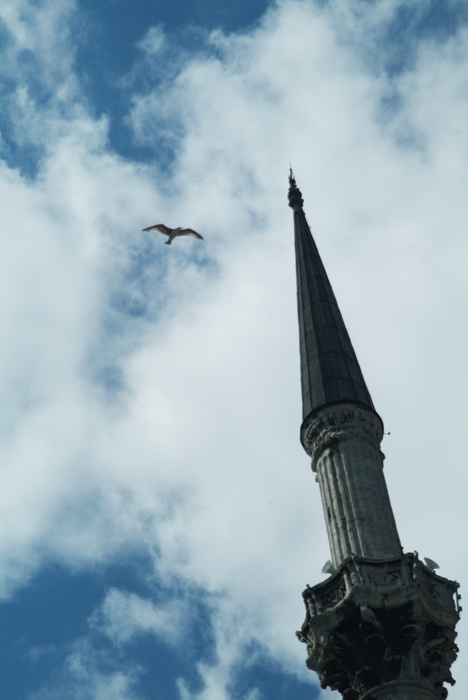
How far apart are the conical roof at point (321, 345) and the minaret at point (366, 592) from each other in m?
0.51

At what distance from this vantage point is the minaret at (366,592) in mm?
21344

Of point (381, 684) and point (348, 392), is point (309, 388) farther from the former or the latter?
point (381, 684)

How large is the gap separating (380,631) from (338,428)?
22.6ft

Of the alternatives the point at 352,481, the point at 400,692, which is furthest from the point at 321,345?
the point at 400,692

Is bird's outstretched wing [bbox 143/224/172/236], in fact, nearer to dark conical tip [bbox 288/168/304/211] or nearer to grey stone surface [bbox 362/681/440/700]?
dark conical tip [bbox 288/168/304/211]

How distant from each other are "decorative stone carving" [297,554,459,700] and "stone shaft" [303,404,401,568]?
0.90 meters

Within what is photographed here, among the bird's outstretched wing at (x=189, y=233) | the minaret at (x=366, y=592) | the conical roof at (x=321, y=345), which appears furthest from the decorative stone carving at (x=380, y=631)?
the bird's outstretched wing at (x=189, y=233)

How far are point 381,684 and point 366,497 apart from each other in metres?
5.25

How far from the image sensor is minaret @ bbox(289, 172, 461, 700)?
21.3 m

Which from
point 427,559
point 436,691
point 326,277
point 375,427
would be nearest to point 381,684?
point 436,691

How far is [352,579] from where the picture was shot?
22250 millimetres

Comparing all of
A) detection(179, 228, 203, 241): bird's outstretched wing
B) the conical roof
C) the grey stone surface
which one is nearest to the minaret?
the grey stone surface

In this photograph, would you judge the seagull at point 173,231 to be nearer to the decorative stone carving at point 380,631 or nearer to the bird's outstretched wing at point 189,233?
the bird's outstretched wing at point 189,233

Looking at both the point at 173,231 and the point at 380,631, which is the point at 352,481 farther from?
the point at 173,231
